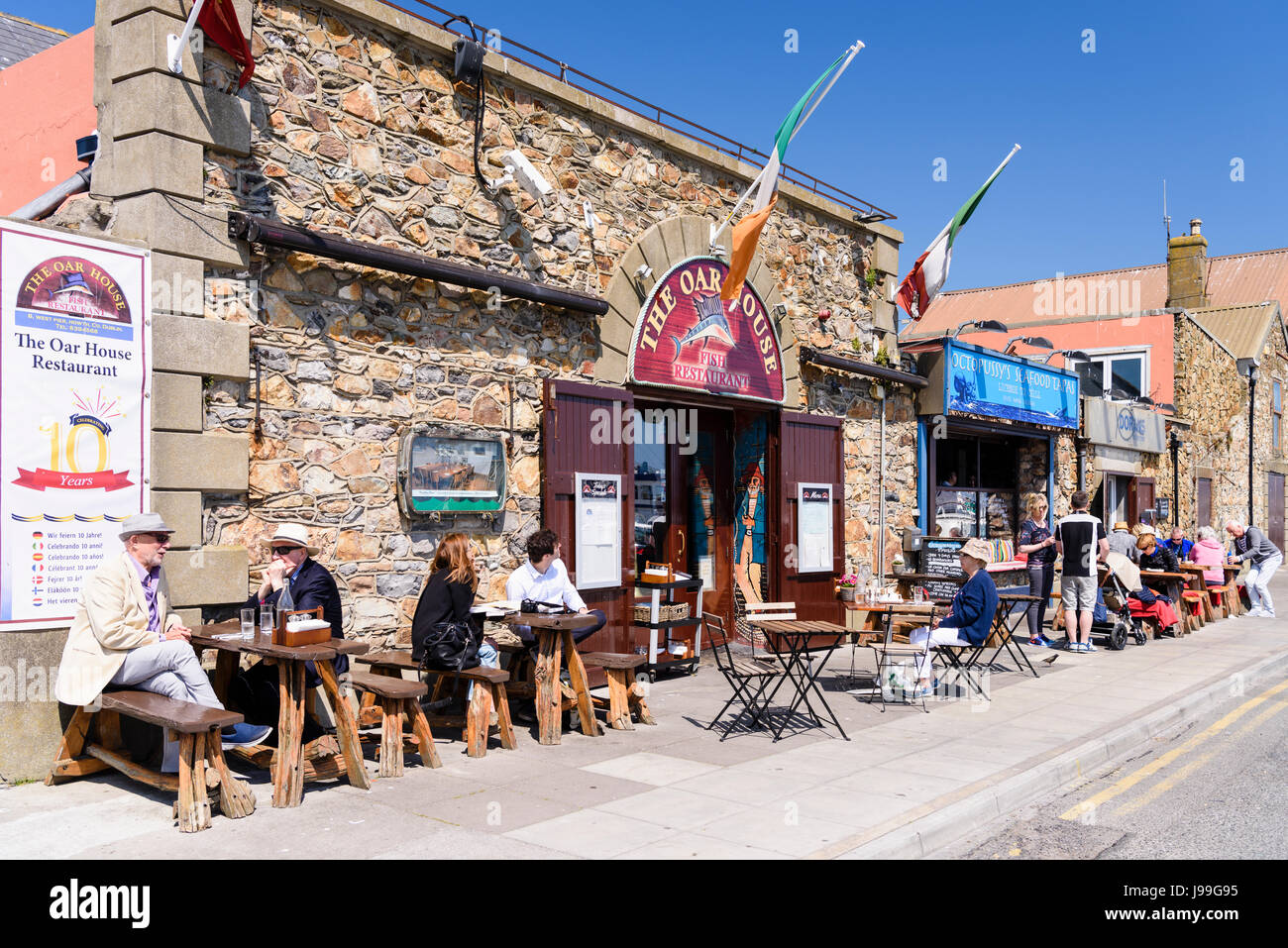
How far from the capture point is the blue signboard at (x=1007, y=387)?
1492 cm

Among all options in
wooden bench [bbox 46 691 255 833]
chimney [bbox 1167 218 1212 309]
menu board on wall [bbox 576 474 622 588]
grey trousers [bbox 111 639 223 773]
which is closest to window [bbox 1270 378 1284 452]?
chimney [bbox 1167 218 1212 309]

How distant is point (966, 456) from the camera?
666 inches

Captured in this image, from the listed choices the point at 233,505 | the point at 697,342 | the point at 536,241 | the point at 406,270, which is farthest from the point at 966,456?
the point at 233,505

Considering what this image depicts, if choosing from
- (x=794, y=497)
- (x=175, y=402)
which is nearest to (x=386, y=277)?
(x=175, y=402)

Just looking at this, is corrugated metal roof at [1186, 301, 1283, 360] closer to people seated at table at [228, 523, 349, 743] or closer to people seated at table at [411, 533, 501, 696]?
people seated at table at [411, 533, 501, 696]

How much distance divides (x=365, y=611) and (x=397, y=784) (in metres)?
1.87

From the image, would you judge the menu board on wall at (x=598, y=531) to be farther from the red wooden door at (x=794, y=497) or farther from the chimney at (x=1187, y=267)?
the chimney at (x=1187, y=267)

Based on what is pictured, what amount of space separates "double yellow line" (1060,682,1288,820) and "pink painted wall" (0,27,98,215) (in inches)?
328

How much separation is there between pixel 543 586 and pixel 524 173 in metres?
3.55

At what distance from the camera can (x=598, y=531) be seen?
9.59m

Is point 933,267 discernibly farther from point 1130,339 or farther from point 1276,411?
point 1276,411

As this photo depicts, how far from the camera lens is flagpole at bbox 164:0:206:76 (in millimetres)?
6480
